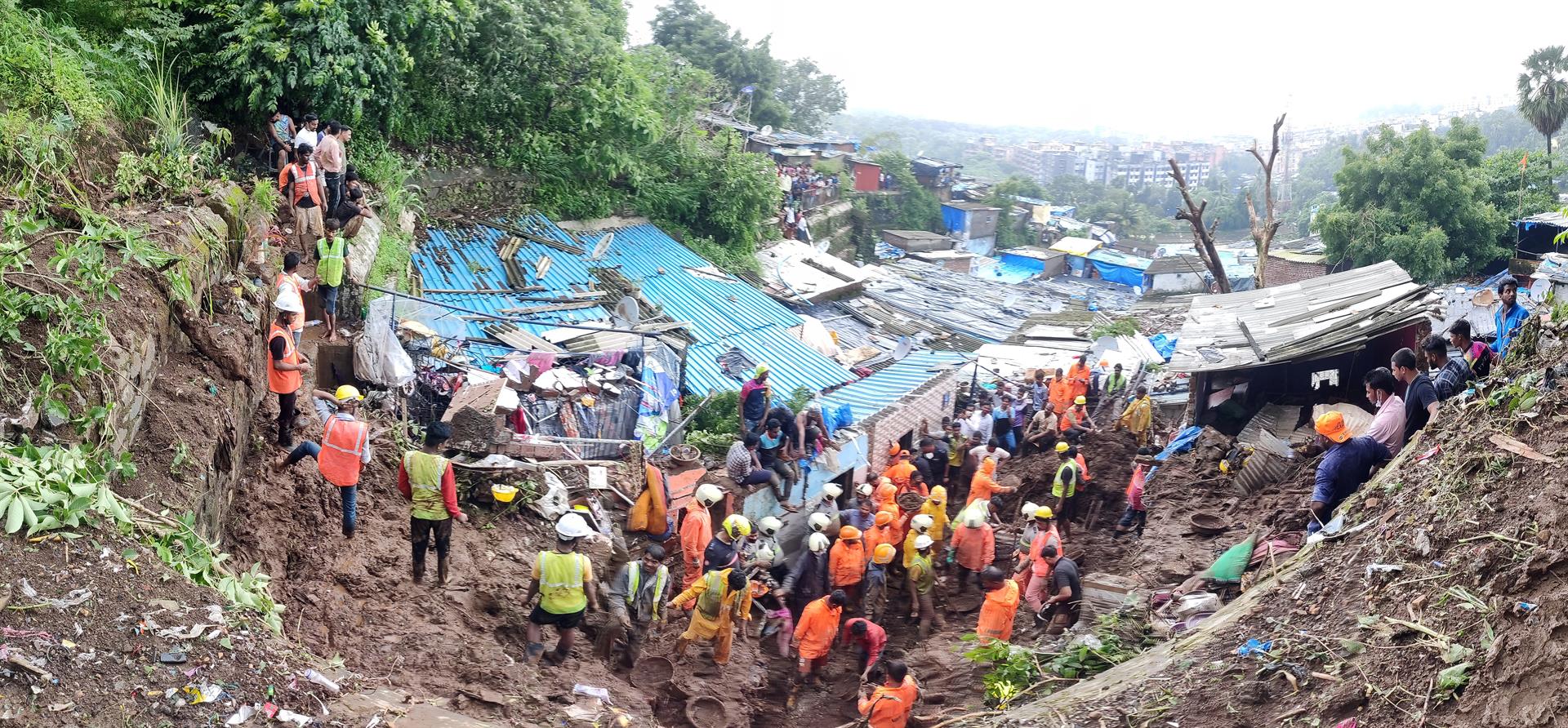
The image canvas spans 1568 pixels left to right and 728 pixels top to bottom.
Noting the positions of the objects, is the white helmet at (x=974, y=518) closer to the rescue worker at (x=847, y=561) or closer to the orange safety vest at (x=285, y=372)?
the rescue worker at (x=847, y=561)

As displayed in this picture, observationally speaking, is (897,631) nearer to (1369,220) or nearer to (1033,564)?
(1033,564)

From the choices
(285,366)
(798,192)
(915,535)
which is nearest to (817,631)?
(915,535)

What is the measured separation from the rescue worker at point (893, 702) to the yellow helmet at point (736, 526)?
81.4 inches

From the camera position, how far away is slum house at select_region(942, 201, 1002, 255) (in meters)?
43.6

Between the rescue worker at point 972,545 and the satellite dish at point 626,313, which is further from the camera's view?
the satellite dish at point 626,313

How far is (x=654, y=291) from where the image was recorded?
58.5 ft

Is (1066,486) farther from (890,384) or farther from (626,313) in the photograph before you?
(626,313)

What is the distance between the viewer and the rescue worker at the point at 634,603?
8133 millimetres

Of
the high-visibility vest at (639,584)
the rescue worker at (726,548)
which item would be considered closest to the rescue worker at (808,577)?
the rescue worker at (726,548)

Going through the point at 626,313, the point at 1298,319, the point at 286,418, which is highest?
the point at 1298,319

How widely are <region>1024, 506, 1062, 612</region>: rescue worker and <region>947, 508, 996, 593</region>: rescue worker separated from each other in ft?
3.99

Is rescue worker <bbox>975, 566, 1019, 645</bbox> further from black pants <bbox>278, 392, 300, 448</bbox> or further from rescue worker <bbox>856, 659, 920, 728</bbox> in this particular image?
black pants <bbox>278, 392, 300, 448</bbox>

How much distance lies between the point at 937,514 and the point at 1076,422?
478 cm

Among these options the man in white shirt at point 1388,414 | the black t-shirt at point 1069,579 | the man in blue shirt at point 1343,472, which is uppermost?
the man in white shirt at point 1388,414
